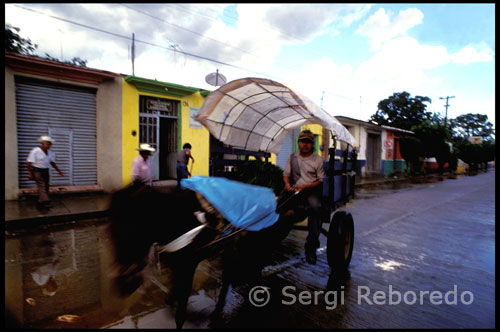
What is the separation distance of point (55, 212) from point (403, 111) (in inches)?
1574

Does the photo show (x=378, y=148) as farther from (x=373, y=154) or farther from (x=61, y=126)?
(x=61, y=126)

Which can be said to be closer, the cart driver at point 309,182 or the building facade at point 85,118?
the cart driver at point 309,182

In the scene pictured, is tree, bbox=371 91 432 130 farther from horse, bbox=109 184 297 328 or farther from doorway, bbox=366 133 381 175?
horse, bbox=109 184 297 328

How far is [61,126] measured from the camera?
29.1ft

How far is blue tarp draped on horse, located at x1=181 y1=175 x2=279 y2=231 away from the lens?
2332mm

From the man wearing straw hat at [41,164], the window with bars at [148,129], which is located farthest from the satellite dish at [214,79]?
the man wearing straw hat at [41,164]

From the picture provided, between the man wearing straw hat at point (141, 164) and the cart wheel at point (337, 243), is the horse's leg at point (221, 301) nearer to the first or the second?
the cart wheel at point (337, 243)

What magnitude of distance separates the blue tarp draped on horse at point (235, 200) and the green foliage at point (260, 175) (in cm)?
156

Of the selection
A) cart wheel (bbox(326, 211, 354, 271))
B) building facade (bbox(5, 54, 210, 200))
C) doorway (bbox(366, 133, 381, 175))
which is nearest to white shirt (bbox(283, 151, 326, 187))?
cart wheel (bbox(326, 211, 354, 271))

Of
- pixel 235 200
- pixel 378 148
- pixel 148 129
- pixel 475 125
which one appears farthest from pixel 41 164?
pixel 475 125

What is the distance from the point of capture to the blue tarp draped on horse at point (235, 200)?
233 cm

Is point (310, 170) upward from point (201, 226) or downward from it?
upward

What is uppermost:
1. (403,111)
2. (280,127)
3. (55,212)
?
(403,111)

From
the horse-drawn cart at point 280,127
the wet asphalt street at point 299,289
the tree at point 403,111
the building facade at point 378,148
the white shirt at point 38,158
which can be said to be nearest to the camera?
the wet asphalt street at point 299,289
